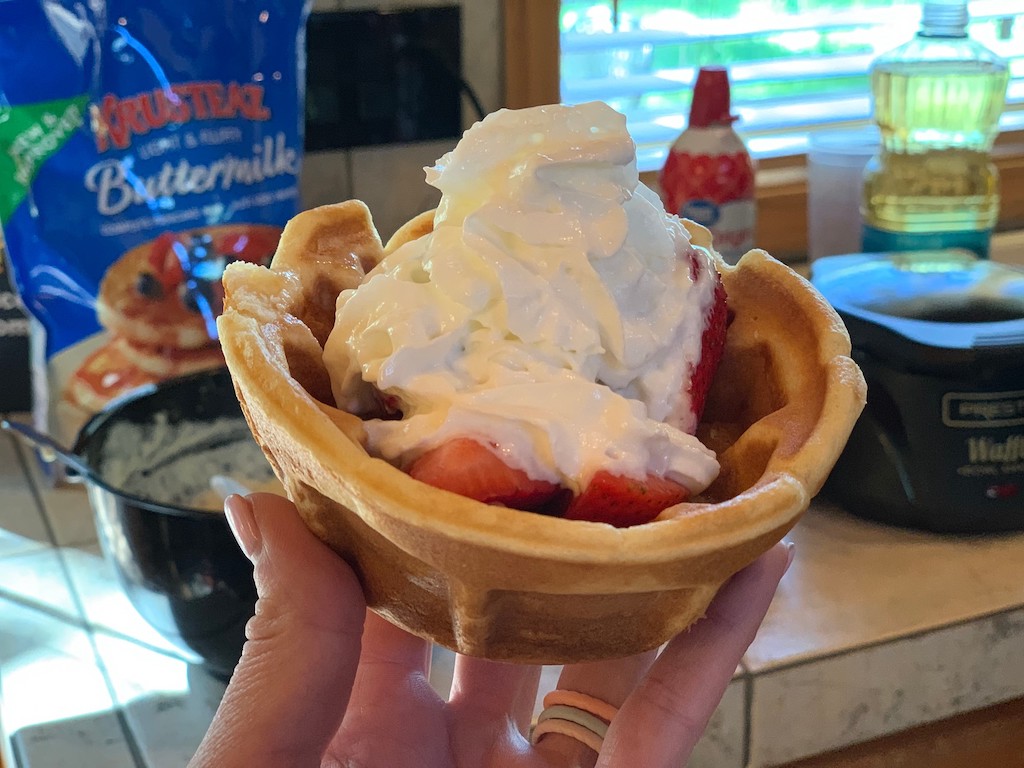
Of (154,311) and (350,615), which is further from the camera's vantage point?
(154,311)

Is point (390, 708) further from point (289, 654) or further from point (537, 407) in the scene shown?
point (537, 407)

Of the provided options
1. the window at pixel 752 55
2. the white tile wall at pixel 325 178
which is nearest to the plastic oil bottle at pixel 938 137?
the window at pixel 752 55

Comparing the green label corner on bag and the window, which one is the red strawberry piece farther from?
the window

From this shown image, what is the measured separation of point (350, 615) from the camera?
0.68 meters

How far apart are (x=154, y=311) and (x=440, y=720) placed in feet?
2.26

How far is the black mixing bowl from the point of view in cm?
90

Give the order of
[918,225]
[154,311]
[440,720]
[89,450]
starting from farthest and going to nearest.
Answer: [918,225]
[154,311]
[89,450]
[440,720]

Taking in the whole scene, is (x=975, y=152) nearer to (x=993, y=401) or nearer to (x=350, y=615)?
(x=993, y=401)

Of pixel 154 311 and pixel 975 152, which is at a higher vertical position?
pixel 975 152

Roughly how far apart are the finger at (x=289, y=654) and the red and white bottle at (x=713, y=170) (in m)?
0.98

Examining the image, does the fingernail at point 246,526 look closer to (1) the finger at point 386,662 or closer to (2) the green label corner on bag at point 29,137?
(1) the finger at point 386,662

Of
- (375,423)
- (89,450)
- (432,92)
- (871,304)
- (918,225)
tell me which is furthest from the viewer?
(918,225)

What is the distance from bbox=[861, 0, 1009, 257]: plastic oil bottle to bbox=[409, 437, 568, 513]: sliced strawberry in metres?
1.17

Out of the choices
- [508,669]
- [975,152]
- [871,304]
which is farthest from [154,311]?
[975,152]
